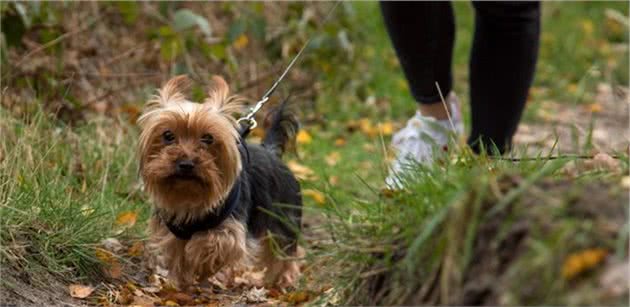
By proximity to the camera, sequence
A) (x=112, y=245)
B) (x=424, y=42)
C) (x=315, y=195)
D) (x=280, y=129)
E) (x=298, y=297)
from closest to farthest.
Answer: (x=298, y=297) → (x=112, y=245) → (x=424, y=42) → (x=280, y=129) → (x=315, y=195)

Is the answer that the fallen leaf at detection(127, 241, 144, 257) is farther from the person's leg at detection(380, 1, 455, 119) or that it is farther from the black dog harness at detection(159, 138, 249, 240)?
the person's leg at detection(380, 1, 455, 119)

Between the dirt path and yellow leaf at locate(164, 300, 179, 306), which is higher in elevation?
yellow leaf at locate(164, 300, 179, 306)

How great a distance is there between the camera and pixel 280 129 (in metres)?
4.97

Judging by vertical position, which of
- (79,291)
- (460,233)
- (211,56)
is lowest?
(211,56)

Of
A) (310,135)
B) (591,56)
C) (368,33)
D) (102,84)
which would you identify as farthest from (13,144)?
(591,56)

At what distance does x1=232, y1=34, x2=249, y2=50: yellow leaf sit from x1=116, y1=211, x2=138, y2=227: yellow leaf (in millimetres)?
2625

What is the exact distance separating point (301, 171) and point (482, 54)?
1.48 metres

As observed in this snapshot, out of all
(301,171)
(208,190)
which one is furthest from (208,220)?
(301,171)

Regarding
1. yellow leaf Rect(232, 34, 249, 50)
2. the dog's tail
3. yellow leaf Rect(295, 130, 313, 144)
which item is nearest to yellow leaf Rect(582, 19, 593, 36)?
yellow leaf Rect(232, 34, 249, 50)

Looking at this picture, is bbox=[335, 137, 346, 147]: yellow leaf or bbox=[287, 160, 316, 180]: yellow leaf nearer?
bbox=[287, 160, 316, 180]: yellow leaf

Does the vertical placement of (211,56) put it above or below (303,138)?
above

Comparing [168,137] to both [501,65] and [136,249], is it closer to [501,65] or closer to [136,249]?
[136,249]

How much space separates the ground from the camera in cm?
239

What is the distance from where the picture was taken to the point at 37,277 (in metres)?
3.58
